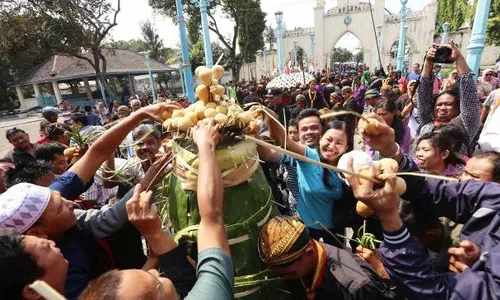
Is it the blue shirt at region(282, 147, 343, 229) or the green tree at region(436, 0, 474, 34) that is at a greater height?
the green tree at region(436, 0, 474, 34)

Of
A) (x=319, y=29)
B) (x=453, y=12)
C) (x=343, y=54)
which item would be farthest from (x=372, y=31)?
(x=343, y=54)

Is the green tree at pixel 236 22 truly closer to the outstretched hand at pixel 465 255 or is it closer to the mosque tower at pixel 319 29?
the mosque tower at pixel 319 29

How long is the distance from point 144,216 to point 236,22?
1198 inches

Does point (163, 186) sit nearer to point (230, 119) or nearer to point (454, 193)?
point (230, 119)

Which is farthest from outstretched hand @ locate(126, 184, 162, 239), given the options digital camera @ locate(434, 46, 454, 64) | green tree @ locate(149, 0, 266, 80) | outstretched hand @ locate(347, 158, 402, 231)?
green tree @ locate(149, 0, 266, 80)

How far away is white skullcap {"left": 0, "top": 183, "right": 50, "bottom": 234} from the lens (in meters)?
1.46

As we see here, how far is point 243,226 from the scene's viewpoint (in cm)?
155

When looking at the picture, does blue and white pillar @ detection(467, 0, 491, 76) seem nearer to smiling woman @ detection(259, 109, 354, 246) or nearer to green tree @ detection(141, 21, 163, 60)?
smiling woman @ detection(259, 109, 354, 246)

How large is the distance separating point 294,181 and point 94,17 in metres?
17.9

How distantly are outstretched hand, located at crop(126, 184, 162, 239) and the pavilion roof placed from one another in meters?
27.8

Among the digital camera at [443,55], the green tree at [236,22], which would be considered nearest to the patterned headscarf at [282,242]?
the digital camera at [443,55]

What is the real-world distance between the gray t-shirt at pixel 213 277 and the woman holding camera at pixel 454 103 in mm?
2813

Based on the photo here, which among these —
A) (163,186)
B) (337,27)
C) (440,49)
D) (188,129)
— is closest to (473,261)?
(188,129)

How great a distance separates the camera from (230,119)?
1.52 m
